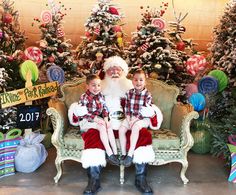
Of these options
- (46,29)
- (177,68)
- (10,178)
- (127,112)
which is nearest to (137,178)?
(127,112)

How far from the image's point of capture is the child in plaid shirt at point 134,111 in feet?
12.0

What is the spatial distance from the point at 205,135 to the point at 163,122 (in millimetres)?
910

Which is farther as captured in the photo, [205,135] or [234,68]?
[234,68]

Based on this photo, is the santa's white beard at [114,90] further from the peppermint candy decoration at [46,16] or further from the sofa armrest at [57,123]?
the peppermint candy decoration at [46,16]

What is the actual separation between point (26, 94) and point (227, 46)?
3403 millimetres

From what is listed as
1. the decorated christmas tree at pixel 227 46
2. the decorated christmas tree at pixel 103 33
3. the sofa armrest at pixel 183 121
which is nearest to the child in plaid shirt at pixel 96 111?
the sofa armrest at pixel 183 121

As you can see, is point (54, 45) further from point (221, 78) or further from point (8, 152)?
point (221, 78)

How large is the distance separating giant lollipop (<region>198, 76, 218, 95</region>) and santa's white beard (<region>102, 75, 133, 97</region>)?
1.32m

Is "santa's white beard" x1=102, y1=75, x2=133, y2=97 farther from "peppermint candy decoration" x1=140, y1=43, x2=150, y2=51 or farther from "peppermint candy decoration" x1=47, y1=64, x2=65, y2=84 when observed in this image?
"peppermint candy decoration" x1=140, y1=43, x2=150, y2=51

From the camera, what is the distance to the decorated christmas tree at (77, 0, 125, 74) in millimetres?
5449

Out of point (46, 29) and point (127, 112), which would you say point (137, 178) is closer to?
point (127, 112)

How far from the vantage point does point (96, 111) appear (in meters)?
3.86

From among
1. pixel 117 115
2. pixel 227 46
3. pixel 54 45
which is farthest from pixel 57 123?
pixel 227 46

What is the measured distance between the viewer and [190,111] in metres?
3.89
